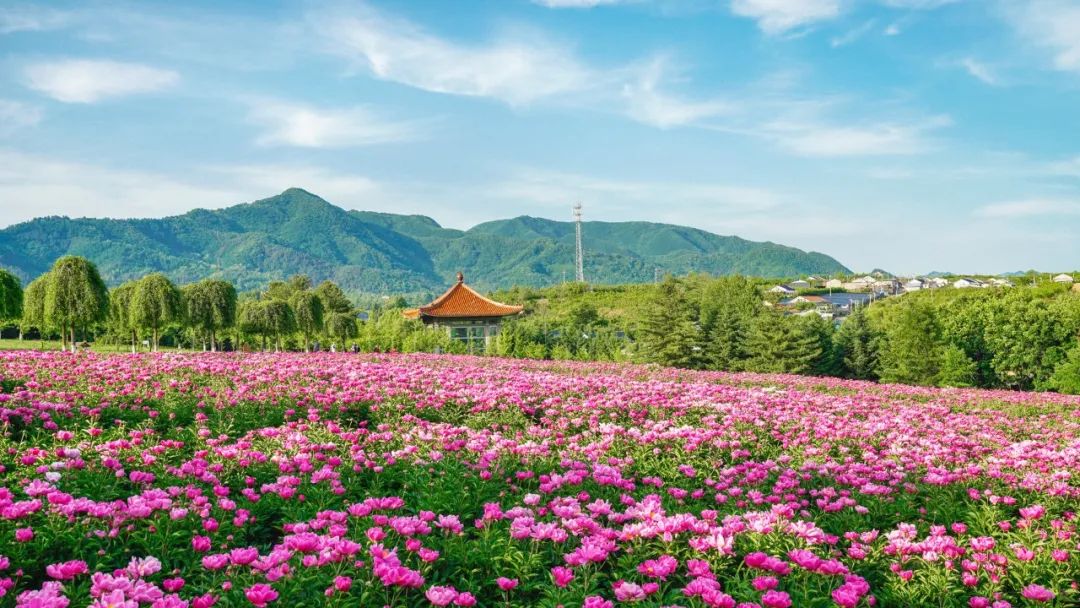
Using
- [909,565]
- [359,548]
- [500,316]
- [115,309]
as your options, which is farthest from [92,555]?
[500,316]

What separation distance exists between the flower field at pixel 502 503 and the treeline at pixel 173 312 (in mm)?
11415

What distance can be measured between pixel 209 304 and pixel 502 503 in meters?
22.3

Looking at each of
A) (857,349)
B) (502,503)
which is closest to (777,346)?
(857,349)

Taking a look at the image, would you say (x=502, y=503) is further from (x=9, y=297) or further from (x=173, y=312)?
(x=9, y=297)

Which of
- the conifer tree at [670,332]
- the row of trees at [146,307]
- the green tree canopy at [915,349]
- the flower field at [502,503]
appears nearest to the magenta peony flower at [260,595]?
the flower field at [502,503]

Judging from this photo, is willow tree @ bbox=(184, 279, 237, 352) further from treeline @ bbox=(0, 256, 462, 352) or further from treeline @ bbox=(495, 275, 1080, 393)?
treeline @ bbox=(495, 275, 1080, 393)

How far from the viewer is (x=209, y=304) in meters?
23.6

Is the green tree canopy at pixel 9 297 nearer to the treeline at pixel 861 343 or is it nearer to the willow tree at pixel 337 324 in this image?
the willow tree at pixel 337 324

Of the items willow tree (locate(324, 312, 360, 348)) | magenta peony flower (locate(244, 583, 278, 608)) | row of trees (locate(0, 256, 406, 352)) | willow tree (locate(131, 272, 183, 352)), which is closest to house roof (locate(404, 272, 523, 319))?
willow tree (locate(324, 312, 360, 348))

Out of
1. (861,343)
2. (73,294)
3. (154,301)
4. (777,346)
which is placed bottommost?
(861,343)

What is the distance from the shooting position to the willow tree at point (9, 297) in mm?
25991

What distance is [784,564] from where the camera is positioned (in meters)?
3.10

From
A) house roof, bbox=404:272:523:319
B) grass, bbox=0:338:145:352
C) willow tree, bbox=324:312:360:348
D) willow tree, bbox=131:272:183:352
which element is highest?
willow tree, bbox=131:272:183:352

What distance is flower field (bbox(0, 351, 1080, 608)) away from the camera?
10.0ft
